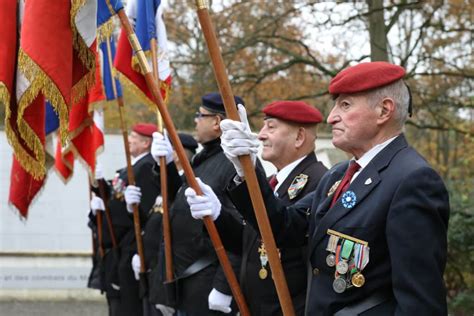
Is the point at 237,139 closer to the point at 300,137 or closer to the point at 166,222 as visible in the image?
the point at 300,137

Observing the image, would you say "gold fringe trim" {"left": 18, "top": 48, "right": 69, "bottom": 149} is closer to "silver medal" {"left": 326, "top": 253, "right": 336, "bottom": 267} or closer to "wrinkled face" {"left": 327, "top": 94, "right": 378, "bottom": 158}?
"wrinkled face" {"left": 327, "top": 94, "right": 378, "bottom": 158}

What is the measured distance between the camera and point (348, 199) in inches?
129

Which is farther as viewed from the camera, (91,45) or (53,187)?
(53,187)

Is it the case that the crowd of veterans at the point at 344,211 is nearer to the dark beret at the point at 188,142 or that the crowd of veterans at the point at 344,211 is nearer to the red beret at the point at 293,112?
the red beret at the point at 293,112

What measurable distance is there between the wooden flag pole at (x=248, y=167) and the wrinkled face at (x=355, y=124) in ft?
1.31

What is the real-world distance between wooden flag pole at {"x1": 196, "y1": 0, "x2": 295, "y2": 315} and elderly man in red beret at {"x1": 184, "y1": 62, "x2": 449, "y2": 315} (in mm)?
90

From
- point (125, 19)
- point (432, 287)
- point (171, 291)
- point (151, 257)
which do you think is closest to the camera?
point (432, 287)

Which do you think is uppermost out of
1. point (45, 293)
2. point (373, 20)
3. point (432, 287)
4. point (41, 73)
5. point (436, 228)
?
point (373, 20)

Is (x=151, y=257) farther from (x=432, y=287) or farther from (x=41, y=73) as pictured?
(x=432, y=287)

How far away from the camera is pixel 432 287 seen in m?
3.00

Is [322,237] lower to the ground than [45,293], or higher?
higher

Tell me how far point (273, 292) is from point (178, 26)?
533 inches

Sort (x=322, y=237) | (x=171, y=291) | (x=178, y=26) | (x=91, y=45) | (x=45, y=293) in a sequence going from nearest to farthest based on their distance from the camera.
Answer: (x=322, y=237) < (x=91, y=45) < (x=171, y=291) < (x=45, y=293) < (x=178, y=26)

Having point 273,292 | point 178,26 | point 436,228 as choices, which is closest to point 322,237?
point 436,228
